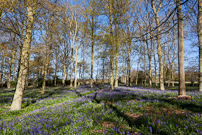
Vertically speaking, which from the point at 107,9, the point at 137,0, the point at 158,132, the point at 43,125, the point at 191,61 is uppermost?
the point at 137,0

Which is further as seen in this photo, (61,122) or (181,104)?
(181,104)

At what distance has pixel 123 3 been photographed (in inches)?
563

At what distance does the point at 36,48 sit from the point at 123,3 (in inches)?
520

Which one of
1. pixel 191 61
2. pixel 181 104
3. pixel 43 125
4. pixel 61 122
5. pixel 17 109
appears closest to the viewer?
pixel 43 125

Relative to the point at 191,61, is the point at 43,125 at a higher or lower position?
lower

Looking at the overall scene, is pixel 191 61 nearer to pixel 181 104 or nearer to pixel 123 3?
pixel 181 104

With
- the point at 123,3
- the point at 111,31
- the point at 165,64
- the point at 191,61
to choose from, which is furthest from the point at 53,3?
the point at 165,64

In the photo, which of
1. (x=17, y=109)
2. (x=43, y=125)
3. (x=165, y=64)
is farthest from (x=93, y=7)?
(x=165, y=64)

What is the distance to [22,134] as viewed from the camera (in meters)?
3.09

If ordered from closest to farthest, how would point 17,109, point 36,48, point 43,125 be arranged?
1. point 43,125
2. point 17,109
3. point 36,48

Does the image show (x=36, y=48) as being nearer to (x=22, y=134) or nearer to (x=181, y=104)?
(x=22, y=134)

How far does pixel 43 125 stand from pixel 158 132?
12.6 ft

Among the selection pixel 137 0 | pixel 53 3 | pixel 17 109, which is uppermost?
pixel 137 0

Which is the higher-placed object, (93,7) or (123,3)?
(93,7)
